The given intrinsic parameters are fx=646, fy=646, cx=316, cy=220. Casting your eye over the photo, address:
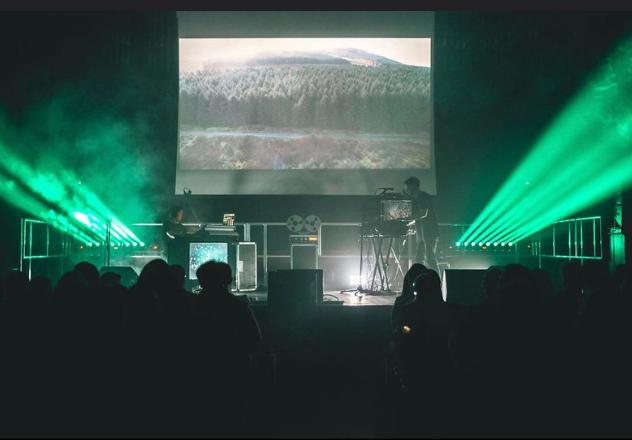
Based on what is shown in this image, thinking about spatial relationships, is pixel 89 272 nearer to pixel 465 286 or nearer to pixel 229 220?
pixel 465 286

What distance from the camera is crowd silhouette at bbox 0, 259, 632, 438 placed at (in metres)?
2.59

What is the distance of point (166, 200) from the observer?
34.7 ft

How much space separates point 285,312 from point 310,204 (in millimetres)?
5526

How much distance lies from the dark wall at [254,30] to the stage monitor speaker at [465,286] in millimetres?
5637

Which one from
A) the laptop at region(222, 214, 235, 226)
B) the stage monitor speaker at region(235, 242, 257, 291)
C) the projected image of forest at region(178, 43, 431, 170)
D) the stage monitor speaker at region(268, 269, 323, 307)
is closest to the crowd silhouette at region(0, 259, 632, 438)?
the stage monitor speaker at region(268, 269, 323, 307)

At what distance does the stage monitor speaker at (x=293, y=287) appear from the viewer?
519 cm

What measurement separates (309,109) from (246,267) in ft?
9.89

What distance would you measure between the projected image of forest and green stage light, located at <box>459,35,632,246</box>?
1.81 meters

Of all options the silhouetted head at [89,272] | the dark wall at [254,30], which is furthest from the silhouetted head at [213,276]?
the dark wall at [254,30]

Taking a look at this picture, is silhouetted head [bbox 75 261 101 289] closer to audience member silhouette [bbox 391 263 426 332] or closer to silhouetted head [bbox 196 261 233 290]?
silhouetted head [bbox 196 261 233 290]

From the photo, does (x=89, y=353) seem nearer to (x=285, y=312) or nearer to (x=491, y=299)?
(x=491, y=299)

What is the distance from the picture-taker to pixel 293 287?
17.3ft

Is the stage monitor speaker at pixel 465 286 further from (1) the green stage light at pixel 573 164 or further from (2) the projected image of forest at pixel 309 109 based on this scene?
(2) the projected image of forest at pixel 309 109

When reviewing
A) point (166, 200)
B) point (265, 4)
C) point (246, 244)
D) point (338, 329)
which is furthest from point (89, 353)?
point (166, 200)
